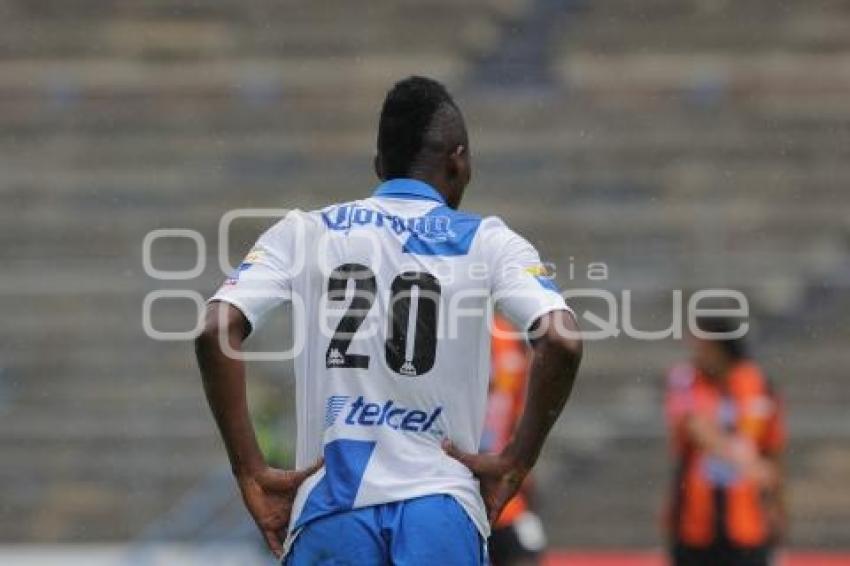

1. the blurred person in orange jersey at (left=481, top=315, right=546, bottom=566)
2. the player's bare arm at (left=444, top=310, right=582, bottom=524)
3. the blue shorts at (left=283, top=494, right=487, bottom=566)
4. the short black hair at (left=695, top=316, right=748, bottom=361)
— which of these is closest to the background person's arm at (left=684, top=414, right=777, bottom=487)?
the short black hair at (left=695, top=316, right=748, bottom=361)

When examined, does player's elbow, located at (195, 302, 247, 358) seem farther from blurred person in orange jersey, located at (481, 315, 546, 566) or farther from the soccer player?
blurred person in orange jersey, located at (481, 315, 546, 566)

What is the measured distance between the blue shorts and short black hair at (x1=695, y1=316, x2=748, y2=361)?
4443 millimetres

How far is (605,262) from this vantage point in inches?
511

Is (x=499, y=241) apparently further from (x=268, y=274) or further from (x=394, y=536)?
(x=394, y=536)

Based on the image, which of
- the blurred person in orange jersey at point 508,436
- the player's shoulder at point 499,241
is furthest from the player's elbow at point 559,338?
the blurred person in orange jersey at point 508,436

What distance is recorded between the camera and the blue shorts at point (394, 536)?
3.89 m

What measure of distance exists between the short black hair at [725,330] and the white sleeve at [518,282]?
172 inches

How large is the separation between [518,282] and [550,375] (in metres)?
0.20

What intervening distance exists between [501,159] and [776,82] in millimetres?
2021

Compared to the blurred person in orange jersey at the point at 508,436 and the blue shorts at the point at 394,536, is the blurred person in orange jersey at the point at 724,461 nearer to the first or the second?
the blurred person in orange jersey at the point at 508,436

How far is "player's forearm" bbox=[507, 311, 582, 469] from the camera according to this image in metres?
3.88

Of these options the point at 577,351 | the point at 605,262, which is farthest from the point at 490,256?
the point at 605,262

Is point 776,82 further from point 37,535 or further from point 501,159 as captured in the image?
point 37,535

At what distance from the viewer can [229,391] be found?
3.96 metres
